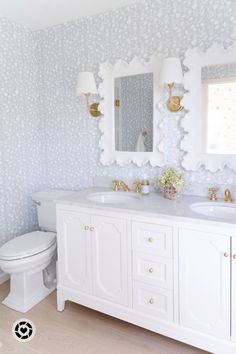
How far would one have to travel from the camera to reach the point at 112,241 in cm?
180

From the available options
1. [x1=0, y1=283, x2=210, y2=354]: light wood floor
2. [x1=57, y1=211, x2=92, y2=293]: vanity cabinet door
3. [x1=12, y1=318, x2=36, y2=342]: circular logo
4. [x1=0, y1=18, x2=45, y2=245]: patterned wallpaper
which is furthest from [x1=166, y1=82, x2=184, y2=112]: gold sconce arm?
[x1=12, y1=318, x2=36, y2=342]: circular logo

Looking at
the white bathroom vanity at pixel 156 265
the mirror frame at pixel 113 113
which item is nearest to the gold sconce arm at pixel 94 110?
the mirror frame at pixel 113 113

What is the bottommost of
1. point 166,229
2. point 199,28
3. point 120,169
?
point 166,229

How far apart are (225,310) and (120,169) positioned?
4.17 ft

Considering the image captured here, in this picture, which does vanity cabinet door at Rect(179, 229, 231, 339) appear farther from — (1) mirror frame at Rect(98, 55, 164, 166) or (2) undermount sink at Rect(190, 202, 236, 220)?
(1) mirror frame at Rect(98, 55, 164, 166)

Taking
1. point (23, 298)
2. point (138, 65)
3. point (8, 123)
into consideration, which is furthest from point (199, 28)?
point (23, 298)

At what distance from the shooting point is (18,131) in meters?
2.56

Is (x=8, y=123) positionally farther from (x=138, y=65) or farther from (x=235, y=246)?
(x=235, y=246)

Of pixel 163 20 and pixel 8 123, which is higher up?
→ pixel 163 20

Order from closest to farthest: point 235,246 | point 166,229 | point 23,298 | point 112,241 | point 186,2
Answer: point 235,246 → point 166,229 → point 112,241 → point 186,2 → point 23,298

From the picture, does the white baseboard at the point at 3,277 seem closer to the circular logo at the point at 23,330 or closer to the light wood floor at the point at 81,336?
the light wood floor at the point at 81,336

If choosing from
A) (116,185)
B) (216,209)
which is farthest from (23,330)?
(216,209)

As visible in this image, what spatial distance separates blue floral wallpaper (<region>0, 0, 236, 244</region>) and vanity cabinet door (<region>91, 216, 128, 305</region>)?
1.98ft

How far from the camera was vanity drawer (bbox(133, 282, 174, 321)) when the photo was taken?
1648 millimetres
